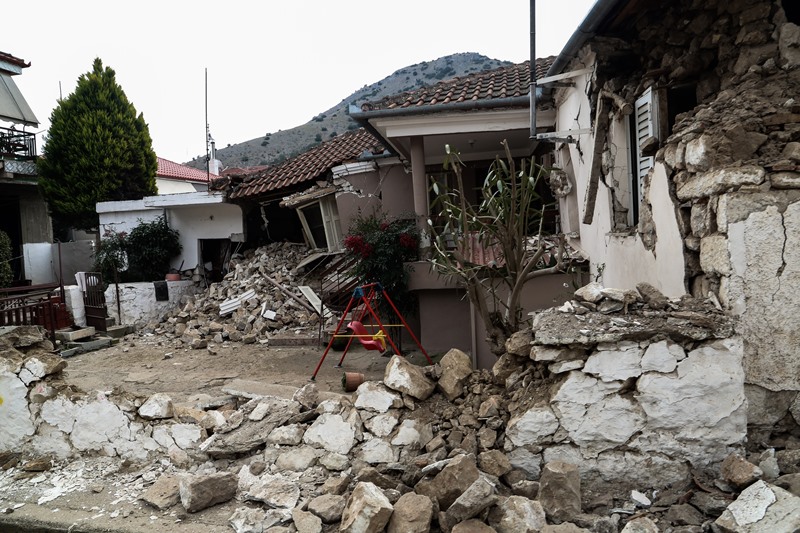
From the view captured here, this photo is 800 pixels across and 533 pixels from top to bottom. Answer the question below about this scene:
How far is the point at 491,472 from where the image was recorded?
3.94 metres

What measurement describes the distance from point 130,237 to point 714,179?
15302 millimetres

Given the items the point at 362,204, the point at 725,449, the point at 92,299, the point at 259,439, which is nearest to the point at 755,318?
the point at 725,449

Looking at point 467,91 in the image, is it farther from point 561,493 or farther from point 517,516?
point 517,516

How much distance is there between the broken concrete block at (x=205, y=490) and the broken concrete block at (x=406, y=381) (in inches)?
59.6

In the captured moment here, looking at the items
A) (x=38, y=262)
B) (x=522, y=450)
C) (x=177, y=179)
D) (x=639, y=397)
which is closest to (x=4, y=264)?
(x=38, y=262)

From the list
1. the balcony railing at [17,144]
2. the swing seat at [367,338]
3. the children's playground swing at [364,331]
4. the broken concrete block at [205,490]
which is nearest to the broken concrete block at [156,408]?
the broken concrete block at [205,490]

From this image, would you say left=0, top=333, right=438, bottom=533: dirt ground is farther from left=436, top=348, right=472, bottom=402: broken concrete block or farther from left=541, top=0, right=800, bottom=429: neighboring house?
left=541, top=0, right=800, bottom=429: neighboring house

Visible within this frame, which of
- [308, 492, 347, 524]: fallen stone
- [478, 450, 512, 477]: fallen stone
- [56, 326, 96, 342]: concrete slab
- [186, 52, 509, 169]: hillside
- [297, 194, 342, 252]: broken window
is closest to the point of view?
[308, 492, 347, 524]: fallen stone

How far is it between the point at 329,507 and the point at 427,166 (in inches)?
352

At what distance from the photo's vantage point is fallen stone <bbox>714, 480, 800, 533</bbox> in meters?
2.97

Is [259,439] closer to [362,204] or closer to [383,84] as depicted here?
[362,204]

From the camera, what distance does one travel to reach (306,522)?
3.70 meters

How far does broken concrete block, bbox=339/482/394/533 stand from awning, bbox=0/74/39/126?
20187 mm

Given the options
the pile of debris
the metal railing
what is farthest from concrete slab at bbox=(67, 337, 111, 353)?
the pile of debris
